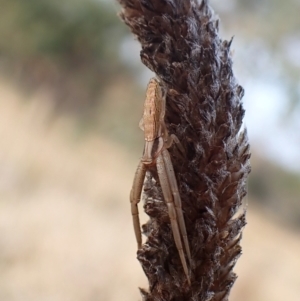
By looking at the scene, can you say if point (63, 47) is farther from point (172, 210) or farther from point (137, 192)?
point (172, 210)

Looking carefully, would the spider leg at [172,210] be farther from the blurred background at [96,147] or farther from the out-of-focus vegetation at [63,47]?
the out-of-focus vegetation at [63,47]

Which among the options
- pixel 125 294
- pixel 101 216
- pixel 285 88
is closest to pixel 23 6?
pixel 101 216

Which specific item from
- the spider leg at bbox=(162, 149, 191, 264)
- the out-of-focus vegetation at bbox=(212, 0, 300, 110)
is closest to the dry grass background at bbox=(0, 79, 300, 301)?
the out-of-focus vegetation at bbox=(212, 0, 300, 110)

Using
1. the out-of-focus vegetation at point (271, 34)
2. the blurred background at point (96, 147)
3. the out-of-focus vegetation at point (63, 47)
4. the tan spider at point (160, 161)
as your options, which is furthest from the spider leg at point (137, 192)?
the out-of-focus vegetation at point (63, 47)

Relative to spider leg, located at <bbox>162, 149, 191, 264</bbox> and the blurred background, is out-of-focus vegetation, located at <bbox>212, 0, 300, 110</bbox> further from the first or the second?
spider leg, located at <bbox>162, 149, 191, 264</bbox>

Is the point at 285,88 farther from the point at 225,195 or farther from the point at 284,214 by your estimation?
the point at 225,195

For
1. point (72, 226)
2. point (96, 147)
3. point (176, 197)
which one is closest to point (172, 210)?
point (176, 197)
